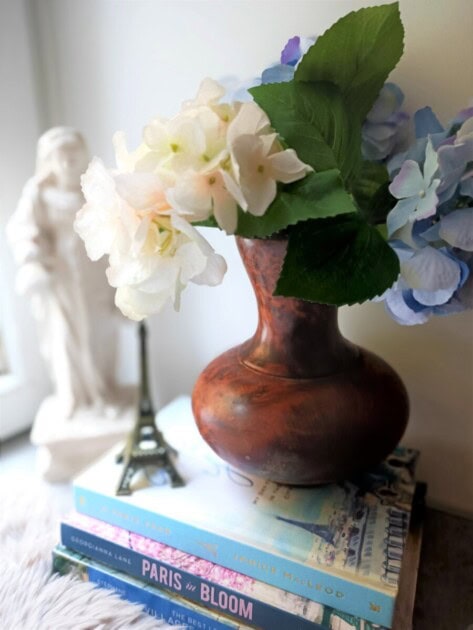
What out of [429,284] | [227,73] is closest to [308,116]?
[429,284]

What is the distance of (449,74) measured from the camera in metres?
0.54

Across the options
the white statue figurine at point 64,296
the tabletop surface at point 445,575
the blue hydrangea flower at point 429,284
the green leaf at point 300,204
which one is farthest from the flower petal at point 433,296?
the white statue figurine at point 64,296

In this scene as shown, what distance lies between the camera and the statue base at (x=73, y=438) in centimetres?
73

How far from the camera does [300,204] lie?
0.37 metres

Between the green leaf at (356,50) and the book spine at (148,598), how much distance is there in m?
0.49

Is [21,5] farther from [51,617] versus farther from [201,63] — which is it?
[51,617]

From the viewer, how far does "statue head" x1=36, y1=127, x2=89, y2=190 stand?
2.17 feet

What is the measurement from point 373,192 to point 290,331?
0.16 m

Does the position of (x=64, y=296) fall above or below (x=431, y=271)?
below

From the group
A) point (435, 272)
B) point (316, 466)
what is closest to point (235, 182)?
point (435, 272)

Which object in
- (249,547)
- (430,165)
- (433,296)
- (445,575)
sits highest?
(430,165)

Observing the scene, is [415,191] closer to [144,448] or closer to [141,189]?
[141,189]

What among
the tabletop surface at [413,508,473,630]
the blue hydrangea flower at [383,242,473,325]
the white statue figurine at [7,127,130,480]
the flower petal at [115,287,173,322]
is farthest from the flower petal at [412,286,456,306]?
the white statue figurine at [7,127,130,480]

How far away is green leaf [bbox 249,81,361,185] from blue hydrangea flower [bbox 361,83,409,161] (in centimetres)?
13
